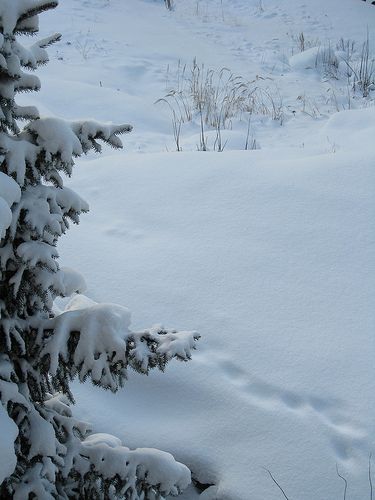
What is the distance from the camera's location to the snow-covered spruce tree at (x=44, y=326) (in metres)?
1.47

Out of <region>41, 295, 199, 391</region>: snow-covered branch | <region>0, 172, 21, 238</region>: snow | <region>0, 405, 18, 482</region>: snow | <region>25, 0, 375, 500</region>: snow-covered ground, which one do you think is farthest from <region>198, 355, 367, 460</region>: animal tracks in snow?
<region>0, 172, 21, 238</region>: snow

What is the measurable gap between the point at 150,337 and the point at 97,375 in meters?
0.17

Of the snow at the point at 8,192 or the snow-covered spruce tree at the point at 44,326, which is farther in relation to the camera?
the snow-covered spruce tree at the point at 44,326

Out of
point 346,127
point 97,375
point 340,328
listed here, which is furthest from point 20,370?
point 346,127

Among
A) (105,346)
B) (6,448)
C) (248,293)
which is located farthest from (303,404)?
(6,448)

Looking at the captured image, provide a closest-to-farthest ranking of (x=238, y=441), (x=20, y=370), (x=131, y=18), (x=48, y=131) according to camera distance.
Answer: (x=48, y=131), (x=20, y=370), (x=238, y=441), (x=131, y=18)

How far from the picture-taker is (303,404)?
8.11ft

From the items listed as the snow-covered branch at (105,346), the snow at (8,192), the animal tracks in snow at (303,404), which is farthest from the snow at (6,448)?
the animal tracks in snow at (303,404)

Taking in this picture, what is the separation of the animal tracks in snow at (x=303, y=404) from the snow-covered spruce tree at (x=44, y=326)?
29.4 inches

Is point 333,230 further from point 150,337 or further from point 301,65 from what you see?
point 301,65

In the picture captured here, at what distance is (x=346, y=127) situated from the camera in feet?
17.5

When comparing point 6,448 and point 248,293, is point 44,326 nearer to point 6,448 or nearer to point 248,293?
point 6,448

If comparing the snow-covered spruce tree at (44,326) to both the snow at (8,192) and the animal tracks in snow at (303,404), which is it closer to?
the snow at (8,192)

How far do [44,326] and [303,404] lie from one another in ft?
4.16
